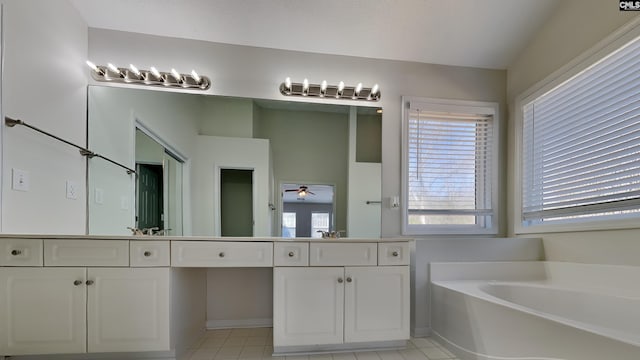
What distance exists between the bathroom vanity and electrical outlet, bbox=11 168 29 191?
0.88 feet

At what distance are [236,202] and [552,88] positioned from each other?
2.55 meters

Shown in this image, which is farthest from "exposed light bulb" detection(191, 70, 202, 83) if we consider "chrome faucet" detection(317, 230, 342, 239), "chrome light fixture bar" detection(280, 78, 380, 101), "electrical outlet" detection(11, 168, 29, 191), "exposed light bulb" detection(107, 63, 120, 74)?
"chrome faucet" detection(317, 230, 342, 239)

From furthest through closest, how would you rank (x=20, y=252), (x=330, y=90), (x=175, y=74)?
(x=330, y=90)
(x=175, y=74)
(x=20, y=252)


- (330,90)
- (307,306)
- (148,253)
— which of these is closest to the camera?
(148,253)

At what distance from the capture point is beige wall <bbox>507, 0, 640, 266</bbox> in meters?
1.69

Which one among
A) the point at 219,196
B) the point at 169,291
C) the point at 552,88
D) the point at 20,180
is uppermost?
the point at 552,88

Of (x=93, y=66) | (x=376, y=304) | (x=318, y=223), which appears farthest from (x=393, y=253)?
(x=93, y=66)

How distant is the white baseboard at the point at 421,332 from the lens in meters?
2.13

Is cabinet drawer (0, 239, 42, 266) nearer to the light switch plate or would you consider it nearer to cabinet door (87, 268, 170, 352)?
cabinet door (87, 268, 170, 352)

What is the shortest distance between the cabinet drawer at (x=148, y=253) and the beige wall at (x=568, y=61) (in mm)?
2710

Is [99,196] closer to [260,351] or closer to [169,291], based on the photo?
[169,291]

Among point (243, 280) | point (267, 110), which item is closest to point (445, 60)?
point (267, 110)

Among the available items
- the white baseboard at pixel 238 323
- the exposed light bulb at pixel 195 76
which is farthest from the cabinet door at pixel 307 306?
the exposed light bulb at pixel 195 76

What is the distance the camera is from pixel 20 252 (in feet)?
4.96
